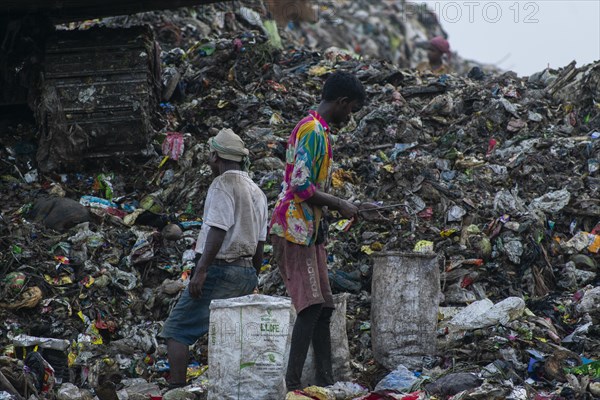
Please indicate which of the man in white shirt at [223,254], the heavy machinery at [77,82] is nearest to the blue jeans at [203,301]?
the man in white shirt at [223,254]

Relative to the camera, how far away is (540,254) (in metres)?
7.04

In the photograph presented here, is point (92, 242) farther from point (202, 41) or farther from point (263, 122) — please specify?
point (202, 41)

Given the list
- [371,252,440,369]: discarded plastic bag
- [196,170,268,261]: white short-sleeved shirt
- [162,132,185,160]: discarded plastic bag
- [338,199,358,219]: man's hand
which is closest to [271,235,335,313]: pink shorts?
[196,170,268,261]: white short-sleeved shirt

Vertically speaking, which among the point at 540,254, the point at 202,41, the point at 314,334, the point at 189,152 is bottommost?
the point at 314,334

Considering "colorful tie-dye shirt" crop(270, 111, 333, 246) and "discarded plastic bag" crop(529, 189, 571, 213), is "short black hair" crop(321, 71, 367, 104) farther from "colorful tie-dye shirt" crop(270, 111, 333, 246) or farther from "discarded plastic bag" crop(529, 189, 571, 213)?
"discarded plastic bag" crop(529, 189, 571, 213)

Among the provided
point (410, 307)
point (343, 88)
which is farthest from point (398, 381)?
point (343, 88)

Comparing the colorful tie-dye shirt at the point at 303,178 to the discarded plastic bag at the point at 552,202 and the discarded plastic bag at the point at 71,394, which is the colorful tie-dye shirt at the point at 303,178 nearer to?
the discarded plastic bag at the point at 71,394

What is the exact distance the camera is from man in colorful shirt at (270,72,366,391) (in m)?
4.96

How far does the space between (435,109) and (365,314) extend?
3126mm

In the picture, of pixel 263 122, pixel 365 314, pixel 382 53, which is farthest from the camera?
pixel 382 53

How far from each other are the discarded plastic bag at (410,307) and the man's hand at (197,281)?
3.97 ft

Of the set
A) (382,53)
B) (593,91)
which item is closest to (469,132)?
(593,91)

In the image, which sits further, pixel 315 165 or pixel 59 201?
pixel 59 201

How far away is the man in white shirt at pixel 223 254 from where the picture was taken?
5.12 meters
